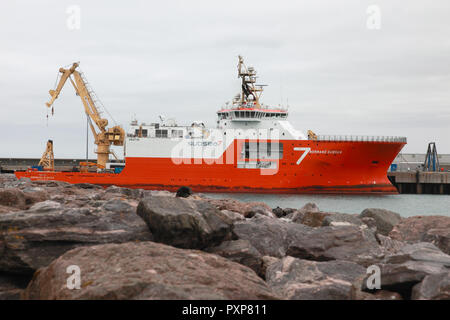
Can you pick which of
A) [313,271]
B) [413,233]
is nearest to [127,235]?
[313,271]

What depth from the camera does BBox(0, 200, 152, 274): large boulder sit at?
4395mm

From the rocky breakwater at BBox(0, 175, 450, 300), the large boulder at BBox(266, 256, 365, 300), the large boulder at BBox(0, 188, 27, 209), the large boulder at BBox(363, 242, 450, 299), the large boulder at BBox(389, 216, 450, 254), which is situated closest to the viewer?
the rocky breakwater at BBox(0, 175, 450, 300)

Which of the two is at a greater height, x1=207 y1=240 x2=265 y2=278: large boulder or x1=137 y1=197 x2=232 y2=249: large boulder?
x1=137 y1=197 x2=232 y2=249: large boulder

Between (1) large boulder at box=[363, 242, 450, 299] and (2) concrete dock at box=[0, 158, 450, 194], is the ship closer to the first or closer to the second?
(2) concrete dock at box=[0, 158, 450, 194]

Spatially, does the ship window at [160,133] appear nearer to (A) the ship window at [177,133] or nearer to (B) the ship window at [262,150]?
(A) the ship window at [177,133]

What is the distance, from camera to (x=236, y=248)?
5.19 metres

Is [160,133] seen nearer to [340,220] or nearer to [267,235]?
[340,220]

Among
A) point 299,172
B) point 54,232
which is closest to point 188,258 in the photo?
point 54,232

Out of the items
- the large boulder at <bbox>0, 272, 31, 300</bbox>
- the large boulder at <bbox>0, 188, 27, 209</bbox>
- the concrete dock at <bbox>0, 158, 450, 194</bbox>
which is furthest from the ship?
the large boulder at <bbox>0, 272, 31, 300</bbox>

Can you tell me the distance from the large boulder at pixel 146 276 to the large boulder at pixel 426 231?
3.97 metres

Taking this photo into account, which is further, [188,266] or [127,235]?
[127,235]

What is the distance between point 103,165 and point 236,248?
1146 inches
